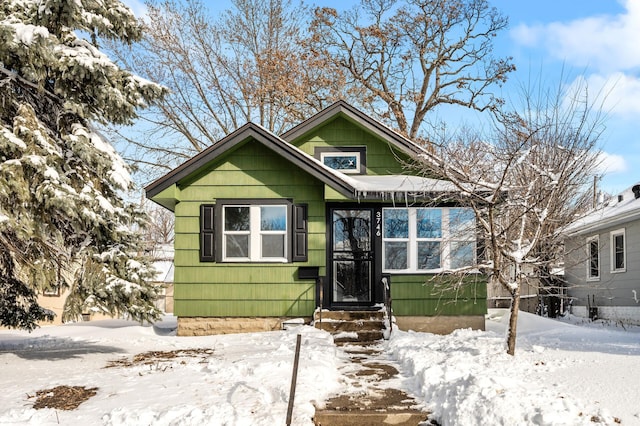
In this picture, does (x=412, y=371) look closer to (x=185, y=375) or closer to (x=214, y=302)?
(x=185, y=375)

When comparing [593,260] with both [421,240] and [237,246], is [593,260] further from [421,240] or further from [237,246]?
[237,246]

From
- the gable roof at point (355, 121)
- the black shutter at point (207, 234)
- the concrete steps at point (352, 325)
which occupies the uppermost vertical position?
the gable roof at point (355, 121)

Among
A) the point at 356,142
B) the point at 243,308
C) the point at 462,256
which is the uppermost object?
the point at 356,142

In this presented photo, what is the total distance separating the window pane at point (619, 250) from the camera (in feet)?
→ 59.0

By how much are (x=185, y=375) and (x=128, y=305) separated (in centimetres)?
183

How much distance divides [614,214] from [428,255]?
8.01m

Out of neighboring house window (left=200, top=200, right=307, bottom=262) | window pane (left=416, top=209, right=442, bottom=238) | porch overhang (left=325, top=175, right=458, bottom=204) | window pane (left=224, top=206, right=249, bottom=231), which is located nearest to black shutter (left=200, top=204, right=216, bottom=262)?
neighboring house window (left=200, top=200, right=307, bottom=262)

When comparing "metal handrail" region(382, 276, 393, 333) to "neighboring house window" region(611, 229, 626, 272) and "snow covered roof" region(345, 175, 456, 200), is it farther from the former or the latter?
"neighboring house window" region(611, 229, 626, 272)

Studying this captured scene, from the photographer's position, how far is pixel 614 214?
56.7 ft

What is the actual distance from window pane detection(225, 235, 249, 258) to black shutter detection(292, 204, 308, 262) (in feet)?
3.64

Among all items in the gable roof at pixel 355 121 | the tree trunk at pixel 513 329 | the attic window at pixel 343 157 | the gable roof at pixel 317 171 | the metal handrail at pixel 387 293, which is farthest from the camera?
the attic window at pixel 343 157

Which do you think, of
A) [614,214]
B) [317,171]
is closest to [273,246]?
[317,171]

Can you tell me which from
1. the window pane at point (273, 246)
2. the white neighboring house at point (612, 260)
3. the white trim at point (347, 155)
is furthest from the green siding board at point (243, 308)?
the white neighboring house at point (612, 260)

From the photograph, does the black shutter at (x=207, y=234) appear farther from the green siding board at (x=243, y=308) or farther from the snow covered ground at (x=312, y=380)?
the snow covered ground at (x=312, y=380)
